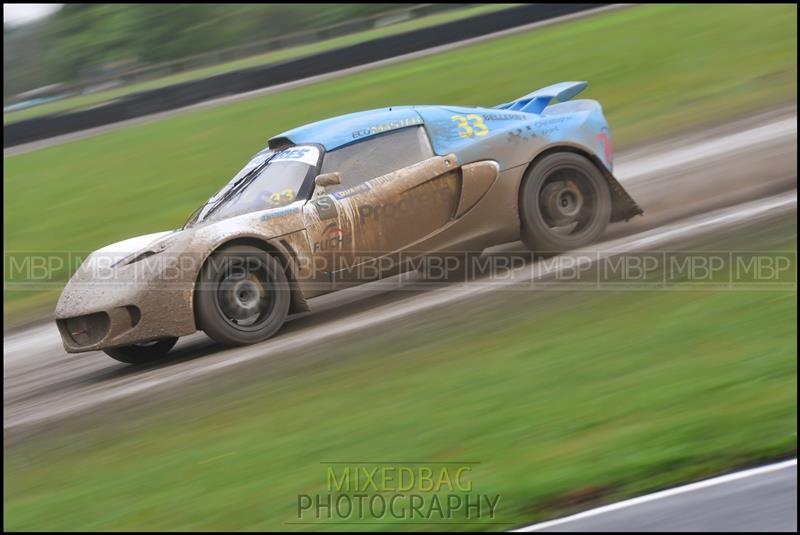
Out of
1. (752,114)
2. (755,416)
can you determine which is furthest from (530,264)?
(752,114)

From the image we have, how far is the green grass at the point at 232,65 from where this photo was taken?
20.5 meters

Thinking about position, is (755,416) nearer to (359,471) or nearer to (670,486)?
(670,486)

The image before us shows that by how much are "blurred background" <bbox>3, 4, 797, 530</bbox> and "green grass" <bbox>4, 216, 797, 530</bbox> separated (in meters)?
0.02

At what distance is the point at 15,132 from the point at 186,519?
15.9 meters

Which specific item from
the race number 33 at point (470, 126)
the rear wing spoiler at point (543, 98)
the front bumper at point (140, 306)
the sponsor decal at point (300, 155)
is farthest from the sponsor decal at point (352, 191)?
the rear wing spoiler at point (543, 98)

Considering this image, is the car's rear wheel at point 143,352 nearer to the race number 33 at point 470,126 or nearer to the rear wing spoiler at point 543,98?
the race number 33 at point 470,126

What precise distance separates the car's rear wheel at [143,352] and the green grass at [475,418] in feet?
4.11

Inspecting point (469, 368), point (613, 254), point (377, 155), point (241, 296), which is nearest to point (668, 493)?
point (469, 368)

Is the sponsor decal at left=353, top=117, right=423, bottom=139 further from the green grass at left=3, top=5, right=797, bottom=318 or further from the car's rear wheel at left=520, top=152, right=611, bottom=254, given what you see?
the green grass at left=3, top=5, right=797, bottom=318

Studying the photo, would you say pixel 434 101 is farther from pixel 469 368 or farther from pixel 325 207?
pixel 469 368

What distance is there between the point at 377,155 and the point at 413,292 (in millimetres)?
1229

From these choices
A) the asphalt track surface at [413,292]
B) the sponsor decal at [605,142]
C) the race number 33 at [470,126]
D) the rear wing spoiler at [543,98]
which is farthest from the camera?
the rear wing spoiler at [543,98]

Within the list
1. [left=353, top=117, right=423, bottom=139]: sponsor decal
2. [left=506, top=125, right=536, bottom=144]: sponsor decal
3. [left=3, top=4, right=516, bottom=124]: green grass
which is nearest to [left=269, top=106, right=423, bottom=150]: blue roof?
[left=353, top=117, right=423, bottom=139]: sponsor decal

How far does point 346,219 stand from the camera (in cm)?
762
